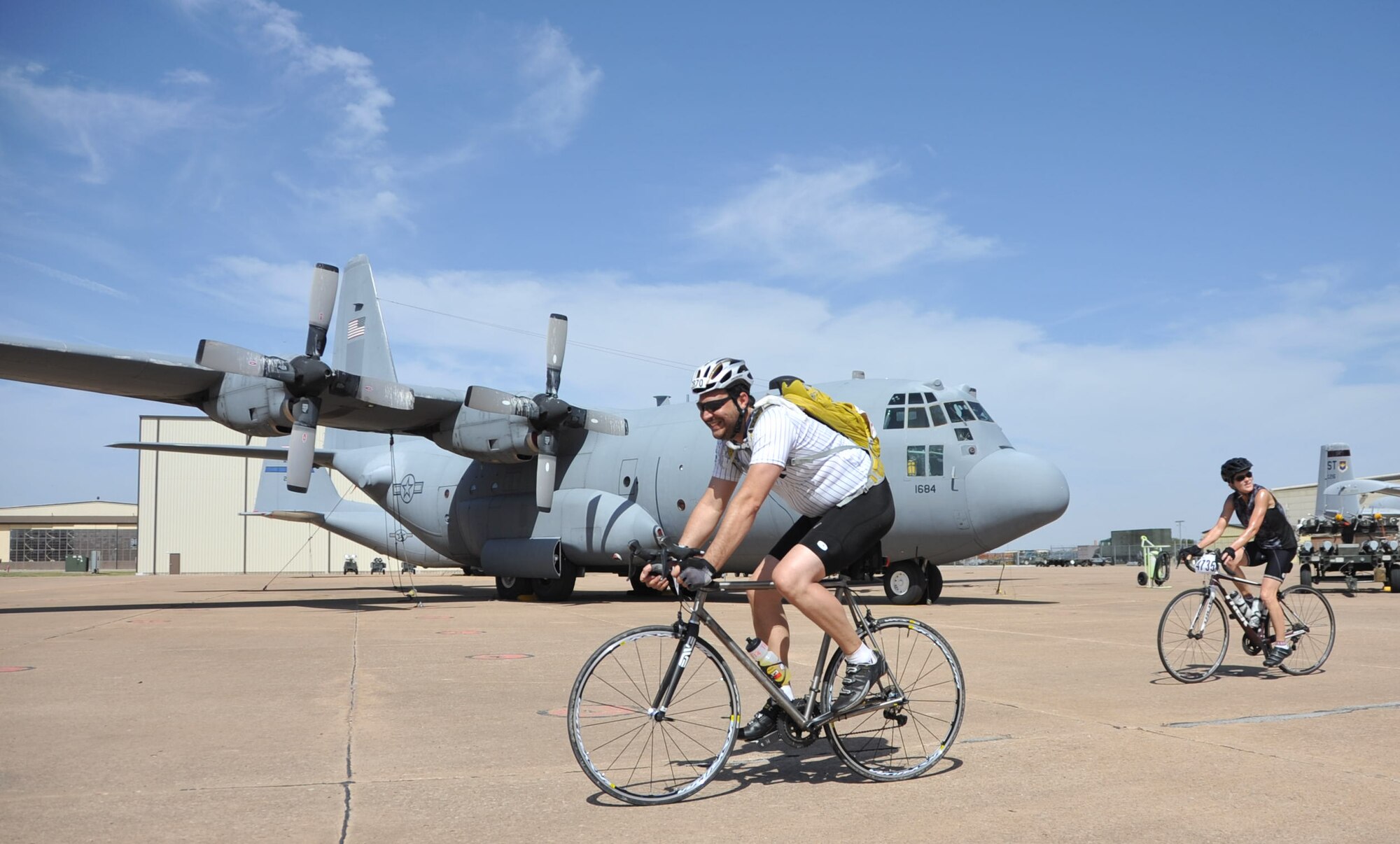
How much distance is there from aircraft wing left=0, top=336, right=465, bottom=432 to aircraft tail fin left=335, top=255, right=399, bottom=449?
10.0ft

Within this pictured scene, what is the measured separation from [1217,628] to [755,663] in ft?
15.8

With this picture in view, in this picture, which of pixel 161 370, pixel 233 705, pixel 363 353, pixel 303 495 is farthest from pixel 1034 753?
pixel 303 495

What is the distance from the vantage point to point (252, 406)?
17578 millimetres

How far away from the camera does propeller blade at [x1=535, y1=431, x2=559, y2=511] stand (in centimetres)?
1923

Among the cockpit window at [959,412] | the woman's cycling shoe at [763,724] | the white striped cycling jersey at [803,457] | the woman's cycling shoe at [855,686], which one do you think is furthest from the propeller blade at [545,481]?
the woman's cycling shoe at [855,686]

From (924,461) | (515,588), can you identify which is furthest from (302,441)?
(924,461)

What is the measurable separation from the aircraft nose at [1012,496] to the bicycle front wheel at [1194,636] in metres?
7.73

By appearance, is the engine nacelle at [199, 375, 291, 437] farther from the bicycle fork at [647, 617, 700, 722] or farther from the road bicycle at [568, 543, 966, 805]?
the bicycle fork at [647, 617, 700, 722]

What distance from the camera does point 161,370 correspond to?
17.0 m

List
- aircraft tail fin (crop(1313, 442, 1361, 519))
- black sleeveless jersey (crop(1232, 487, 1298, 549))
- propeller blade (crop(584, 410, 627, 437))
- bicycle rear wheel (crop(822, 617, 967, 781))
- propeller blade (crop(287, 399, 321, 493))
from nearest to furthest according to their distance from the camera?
bicycle rear wheel (crop(822, 617, 967, 781))
black sleeveless jersey (crop(1232, 487, 1298, 549))
propeller blade (crop(287, 399, 321, 493))
propeller blade (crop(584, 410, 627, 437))
aircraft tail fin (crop(1313, 442, 1361, 519))

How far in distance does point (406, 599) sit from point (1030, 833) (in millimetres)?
19279

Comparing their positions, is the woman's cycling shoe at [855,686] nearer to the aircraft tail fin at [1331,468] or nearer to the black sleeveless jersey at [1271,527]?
the black sleeveless jersey at [1271,527]

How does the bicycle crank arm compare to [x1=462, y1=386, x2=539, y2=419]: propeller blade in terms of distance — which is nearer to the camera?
the bicycle crank arm

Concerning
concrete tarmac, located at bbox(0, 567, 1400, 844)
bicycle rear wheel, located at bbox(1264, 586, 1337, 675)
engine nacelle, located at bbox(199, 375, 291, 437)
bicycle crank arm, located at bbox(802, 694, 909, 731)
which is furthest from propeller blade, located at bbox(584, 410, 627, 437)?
bicycle crank arm, located at bbox(802, 694, 909, 731)
